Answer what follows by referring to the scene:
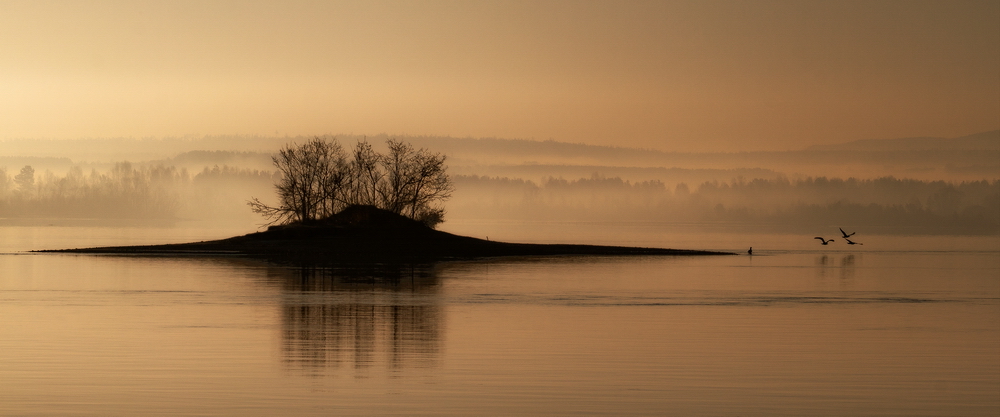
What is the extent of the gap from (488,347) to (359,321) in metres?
7.49

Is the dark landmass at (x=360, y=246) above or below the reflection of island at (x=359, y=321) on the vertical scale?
above

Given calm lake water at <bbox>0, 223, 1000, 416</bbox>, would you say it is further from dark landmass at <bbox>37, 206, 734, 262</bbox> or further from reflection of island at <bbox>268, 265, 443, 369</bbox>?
dark landmass at <bbox>37, 206, 734, 262</bbox>

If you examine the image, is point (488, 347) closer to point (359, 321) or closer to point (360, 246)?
point (359, 321)

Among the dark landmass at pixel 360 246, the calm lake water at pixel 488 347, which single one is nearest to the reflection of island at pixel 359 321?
the calm lake water at pixel 488 347

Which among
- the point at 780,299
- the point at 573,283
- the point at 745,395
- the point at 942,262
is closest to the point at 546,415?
the point at 745,395

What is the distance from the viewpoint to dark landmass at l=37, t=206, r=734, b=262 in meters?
87.1

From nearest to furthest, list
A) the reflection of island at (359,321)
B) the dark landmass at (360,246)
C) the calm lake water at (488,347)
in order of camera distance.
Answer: the calm lake water at (488,347) → the reflection of island at (359,321) → the dark landmass at (360,246)

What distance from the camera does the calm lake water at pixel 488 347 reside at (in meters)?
20.8

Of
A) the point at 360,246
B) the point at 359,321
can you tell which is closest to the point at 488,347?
the point at 359,321

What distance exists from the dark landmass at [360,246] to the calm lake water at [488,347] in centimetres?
2951

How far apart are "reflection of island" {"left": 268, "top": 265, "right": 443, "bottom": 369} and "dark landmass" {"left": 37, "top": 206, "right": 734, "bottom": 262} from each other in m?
26.4

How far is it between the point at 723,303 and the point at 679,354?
58.4 ft

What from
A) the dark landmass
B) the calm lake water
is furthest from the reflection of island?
the dark landmass

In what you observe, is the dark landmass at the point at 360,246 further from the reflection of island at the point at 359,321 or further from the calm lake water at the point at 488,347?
the calm lake water at the point at 488,347
